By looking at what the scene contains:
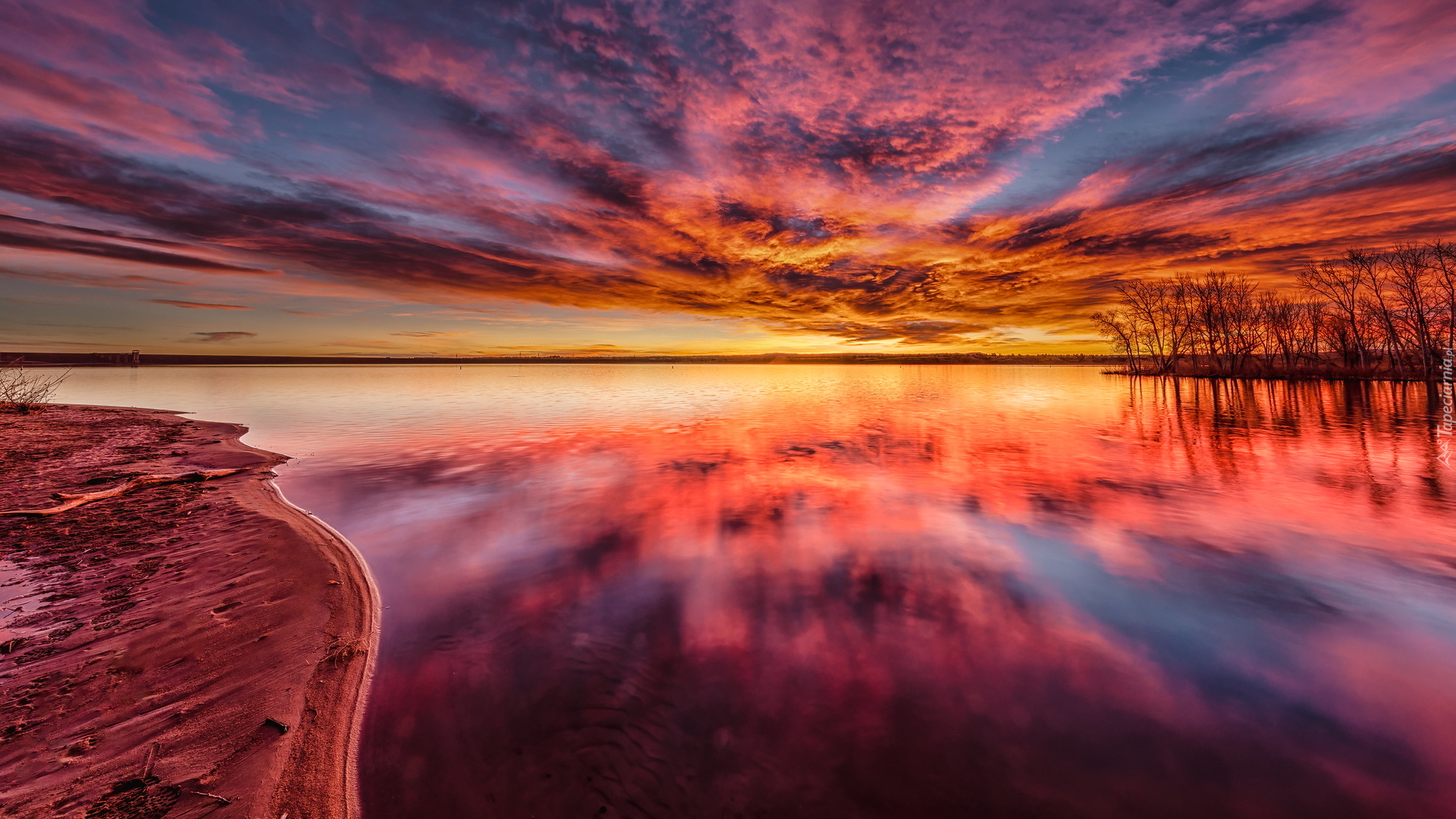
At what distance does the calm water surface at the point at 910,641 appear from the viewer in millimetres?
3844

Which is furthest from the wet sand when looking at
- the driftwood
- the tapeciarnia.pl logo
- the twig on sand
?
the tapeciarnia.pl logo

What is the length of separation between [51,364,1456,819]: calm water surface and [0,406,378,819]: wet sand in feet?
1.70

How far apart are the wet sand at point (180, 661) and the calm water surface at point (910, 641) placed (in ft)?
1.70

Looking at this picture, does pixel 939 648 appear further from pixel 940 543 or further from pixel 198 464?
pixel 198 464

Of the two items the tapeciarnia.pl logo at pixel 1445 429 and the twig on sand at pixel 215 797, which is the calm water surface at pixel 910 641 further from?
the tapeciarnia.pl logo at pixel 1445 429

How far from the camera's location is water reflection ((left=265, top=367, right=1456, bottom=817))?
3842 mm

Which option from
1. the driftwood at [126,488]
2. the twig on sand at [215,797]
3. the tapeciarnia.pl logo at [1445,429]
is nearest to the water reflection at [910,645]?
the twig on sand at [215,797]

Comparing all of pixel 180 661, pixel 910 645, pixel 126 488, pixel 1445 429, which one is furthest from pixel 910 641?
pixel 1445 429

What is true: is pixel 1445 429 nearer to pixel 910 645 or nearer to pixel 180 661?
pixel 910 645

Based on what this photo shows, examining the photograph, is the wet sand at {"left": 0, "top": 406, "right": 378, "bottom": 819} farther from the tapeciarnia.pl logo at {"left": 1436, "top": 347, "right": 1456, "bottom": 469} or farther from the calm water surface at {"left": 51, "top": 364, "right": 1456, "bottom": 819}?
the tapeciarnia.pl logo at {"left": 1436, "top": 347, "right": 1456, "bottom": 469}

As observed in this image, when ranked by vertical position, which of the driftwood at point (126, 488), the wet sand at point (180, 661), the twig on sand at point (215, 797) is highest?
the driftwood at point (126, 488)

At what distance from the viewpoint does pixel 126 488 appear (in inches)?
480

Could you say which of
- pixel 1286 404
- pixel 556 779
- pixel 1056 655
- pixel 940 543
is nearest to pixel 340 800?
pixel 556 779

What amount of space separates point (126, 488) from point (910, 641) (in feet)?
61.5
